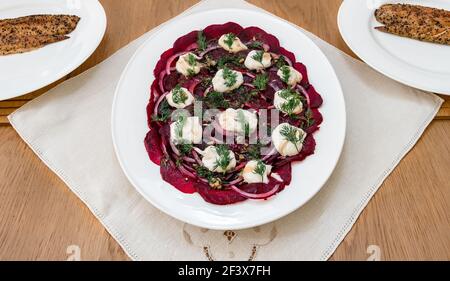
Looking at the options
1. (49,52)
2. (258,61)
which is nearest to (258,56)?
(258,61)

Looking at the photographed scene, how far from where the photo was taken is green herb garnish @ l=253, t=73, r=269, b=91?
119cm

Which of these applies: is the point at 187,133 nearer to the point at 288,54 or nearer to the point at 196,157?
the point at 196,157

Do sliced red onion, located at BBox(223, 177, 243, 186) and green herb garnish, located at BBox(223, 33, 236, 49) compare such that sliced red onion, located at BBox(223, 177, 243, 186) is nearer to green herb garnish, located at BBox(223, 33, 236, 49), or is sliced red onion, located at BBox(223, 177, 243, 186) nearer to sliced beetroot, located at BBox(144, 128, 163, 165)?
sliced beetroot, located at BBox(144, 128, 163, 165)

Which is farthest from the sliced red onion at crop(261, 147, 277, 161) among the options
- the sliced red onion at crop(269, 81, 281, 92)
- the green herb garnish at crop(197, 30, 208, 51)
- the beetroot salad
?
the green herb garnish at crop(197, 30, 208, 51)

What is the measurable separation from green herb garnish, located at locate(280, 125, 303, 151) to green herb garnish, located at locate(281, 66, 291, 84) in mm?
184

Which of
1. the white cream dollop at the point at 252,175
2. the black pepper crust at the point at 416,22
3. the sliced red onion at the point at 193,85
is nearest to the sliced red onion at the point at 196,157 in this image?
the white cream dollop at the point at 252,175

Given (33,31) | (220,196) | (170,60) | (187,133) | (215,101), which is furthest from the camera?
(33,31)

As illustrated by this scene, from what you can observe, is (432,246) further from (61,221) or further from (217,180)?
(61,221)

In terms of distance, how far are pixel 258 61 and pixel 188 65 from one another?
0.21 meters

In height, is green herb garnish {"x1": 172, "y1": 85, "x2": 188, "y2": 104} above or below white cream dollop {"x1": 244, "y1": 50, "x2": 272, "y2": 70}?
below

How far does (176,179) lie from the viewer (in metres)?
1.00

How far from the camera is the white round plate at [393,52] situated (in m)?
1.24

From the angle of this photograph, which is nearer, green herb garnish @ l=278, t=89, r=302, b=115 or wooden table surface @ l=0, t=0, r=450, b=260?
wooden table surface @ l=0, t=0, r=450, b=260

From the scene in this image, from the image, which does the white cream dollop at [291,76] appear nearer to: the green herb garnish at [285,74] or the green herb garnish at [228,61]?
the green herb garnish at [285,74]
